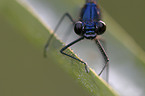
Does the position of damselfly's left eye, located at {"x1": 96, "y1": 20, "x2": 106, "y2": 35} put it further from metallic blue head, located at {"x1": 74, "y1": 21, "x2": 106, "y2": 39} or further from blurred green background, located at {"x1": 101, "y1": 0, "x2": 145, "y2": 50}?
blurred green background, located at {"x1": 101, "y1": 0, "x2": 145, "y2": 50}

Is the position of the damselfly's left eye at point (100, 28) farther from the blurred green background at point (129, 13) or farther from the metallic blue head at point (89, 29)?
the blurred green background at point (129, 13)

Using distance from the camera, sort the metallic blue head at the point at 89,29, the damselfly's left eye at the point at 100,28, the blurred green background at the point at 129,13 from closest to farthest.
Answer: the metallic blue head at the point at 89,29 < the damselfly's left eye at the point at 100,28 < the blurred green background at the point at 129,13

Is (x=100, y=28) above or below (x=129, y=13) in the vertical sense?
below

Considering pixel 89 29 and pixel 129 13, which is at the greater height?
pixel 129 13

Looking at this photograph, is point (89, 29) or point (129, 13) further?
point (129, 13)

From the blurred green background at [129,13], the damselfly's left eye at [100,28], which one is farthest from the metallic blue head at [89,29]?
the blurred green background at [129,13]

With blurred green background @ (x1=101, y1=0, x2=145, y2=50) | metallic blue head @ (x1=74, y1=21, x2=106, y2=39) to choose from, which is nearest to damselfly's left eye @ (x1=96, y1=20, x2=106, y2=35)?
metallic blue head @ (x1=74, y1=21, x2=106, y2=39)

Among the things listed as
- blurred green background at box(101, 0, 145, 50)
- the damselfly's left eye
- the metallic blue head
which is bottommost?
the metallic blue head

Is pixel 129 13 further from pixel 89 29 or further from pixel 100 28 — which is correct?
pixel 89 29

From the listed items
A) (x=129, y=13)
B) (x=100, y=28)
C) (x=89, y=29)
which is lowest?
(x=89, y=29)

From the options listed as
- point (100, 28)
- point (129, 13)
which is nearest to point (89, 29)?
point (100, 28)

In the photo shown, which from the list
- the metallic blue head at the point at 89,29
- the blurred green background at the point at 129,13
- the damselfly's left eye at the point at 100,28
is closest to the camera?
the metallic blue head at the point at 89,29

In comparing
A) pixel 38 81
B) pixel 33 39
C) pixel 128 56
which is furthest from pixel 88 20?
pixel 38 81
